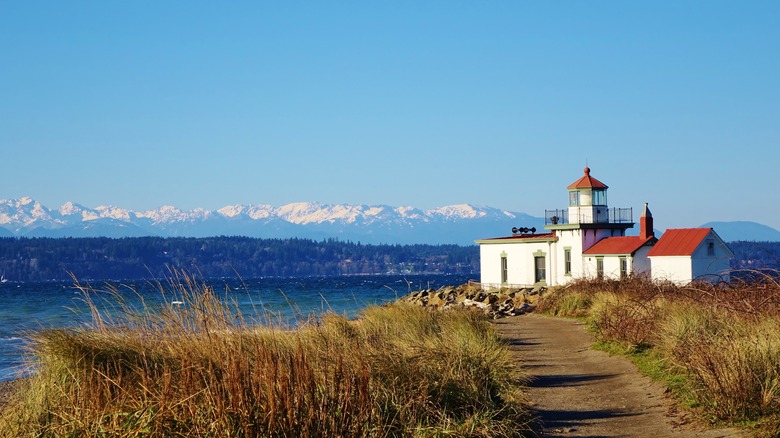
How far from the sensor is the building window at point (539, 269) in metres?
43.3

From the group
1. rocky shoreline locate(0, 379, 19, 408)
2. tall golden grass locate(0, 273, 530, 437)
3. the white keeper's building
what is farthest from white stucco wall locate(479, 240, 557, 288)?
tall golden grass locate(0, 273, 530, 437)

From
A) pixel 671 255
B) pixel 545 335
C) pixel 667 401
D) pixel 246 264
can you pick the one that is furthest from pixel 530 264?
pixel 246 264

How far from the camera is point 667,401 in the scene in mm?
9898

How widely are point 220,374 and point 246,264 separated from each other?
584 feet

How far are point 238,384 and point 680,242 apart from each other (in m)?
32.5

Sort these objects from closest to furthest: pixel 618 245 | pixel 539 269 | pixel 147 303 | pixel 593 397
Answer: pixel 147 303
pixel 593 397
pixel 618 245
pixel 539 269

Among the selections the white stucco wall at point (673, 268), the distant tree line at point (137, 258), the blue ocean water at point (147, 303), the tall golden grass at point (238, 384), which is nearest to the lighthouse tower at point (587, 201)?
the white stucco wall at point (673, 268)

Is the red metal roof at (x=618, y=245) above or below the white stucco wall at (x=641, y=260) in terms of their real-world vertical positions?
above

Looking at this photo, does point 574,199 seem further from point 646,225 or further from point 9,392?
point 9,392

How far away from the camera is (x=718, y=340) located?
10.1m

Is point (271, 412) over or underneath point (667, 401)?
over

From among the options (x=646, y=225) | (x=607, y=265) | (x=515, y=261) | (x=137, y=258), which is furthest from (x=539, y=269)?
(x=137, y=258)

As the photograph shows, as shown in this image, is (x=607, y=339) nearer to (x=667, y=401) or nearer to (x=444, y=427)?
A: (x=667, y=401)

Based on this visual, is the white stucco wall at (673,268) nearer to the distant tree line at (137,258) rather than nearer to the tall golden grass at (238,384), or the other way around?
the tall golden grass at (238,384)
